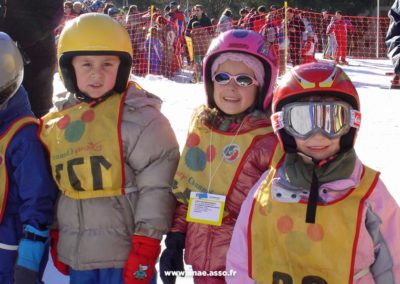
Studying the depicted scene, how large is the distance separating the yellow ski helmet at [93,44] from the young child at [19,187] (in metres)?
0.24

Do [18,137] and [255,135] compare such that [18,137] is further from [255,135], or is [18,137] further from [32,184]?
[255,135]

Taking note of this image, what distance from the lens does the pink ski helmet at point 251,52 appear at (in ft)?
8.55

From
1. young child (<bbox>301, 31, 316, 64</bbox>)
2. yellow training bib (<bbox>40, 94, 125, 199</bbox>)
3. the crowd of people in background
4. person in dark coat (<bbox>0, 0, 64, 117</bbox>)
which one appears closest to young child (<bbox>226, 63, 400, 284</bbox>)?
yellow training bib (<bbox>40, 94, 125, 199</bbox>)

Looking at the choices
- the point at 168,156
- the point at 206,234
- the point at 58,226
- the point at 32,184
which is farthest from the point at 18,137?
the point at 206,234

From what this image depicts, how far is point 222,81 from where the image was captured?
8.57 ft

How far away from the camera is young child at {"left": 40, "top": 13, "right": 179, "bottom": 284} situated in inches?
100

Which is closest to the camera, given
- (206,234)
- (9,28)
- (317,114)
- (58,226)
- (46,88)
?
(317,114)

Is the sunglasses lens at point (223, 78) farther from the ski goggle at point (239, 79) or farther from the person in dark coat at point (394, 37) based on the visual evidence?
the person in dark coat at point (394, 37)

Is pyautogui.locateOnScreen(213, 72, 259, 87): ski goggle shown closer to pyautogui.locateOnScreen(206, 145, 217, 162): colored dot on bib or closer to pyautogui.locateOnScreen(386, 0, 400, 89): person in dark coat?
pyautogui.locateOnScreen(206, 145, 217, 162): colored dot on bib

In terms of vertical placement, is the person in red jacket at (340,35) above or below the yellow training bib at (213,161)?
below

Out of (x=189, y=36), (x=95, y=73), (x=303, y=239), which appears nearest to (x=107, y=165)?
(x=95, y=73)

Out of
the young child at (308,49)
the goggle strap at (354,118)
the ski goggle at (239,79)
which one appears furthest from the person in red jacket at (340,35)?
the goggle strap at (354,118)

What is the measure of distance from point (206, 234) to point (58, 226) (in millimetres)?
717

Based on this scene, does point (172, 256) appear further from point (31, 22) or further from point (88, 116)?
point (31, 22)
